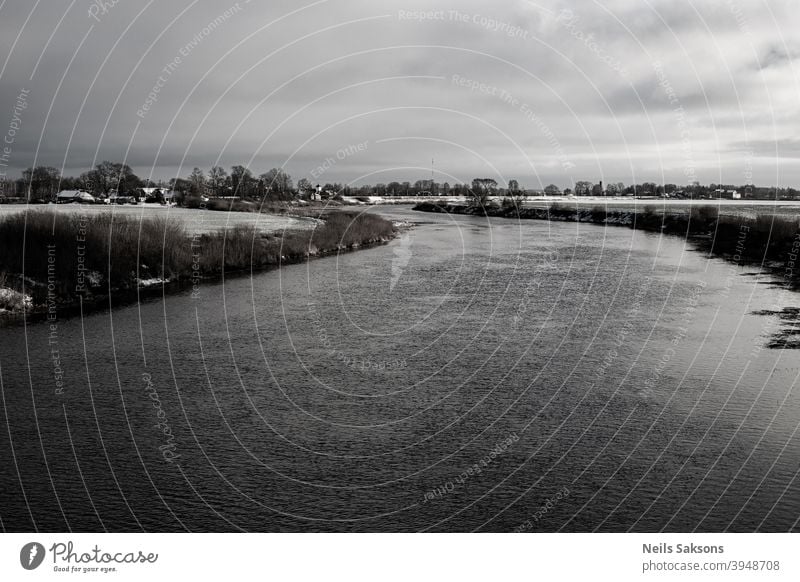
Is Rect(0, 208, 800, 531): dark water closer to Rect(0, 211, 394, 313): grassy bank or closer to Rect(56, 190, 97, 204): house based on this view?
Rect(0, 211, 394, 313): grassy bank

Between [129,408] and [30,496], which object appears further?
[129,408]

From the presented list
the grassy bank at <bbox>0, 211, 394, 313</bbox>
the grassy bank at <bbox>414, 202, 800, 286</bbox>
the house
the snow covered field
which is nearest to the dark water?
the grassy bank at <bbox>0, 211, 394, 313</bbox>

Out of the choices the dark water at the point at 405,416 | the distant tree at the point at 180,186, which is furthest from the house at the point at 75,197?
the dark water at the point at 405,416

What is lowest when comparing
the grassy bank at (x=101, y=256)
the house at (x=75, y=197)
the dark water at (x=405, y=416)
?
the dark water at (x=405, y=416)

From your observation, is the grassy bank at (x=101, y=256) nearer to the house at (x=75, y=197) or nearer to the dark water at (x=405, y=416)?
the dark water at (x=405, y=416)

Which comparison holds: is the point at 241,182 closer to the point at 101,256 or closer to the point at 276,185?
the point at 276,185

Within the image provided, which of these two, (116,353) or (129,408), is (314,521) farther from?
(116,353)

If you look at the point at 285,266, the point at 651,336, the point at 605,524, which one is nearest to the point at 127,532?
the point at 605,524
